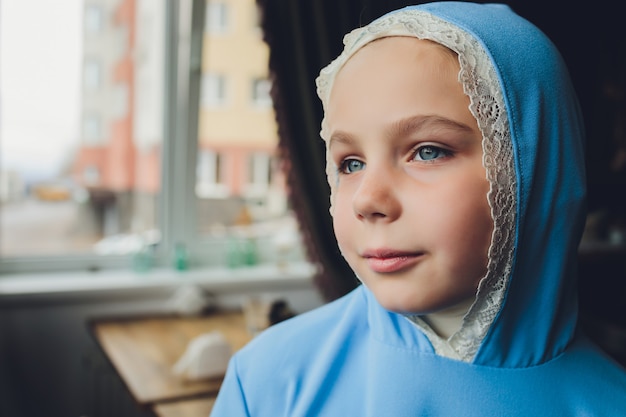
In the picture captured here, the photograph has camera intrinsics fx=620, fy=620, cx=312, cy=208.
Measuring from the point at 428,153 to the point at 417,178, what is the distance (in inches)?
0.9

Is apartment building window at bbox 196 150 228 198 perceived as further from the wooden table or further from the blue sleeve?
the blue sleeve

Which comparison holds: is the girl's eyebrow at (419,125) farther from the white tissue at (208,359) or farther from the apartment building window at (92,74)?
the apartment building window at (92,74)

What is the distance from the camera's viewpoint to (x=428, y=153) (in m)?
0.50

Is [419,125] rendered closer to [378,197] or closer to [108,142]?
[378,197]

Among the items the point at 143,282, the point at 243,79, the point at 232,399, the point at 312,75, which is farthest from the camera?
the point at 143,282

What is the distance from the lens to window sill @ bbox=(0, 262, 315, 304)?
2412 millimetres

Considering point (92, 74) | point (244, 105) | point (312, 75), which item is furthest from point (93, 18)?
point (312, 75)

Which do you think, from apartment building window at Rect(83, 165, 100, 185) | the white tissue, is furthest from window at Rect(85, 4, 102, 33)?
the white tissue

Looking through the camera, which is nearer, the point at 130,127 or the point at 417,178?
the point at 417,178

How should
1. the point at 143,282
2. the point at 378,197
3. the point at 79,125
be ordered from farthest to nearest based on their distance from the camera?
the point at 79,125, the point at 143,282, the point at 378,197

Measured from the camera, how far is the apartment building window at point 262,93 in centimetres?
146

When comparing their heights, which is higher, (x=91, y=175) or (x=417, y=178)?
(x=417, y=178)

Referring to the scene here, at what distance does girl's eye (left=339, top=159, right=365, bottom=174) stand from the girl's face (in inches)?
0.6

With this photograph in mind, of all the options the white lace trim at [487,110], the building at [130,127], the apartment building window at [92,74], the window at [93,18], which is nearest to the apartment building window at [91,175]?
the building at [130,127]
